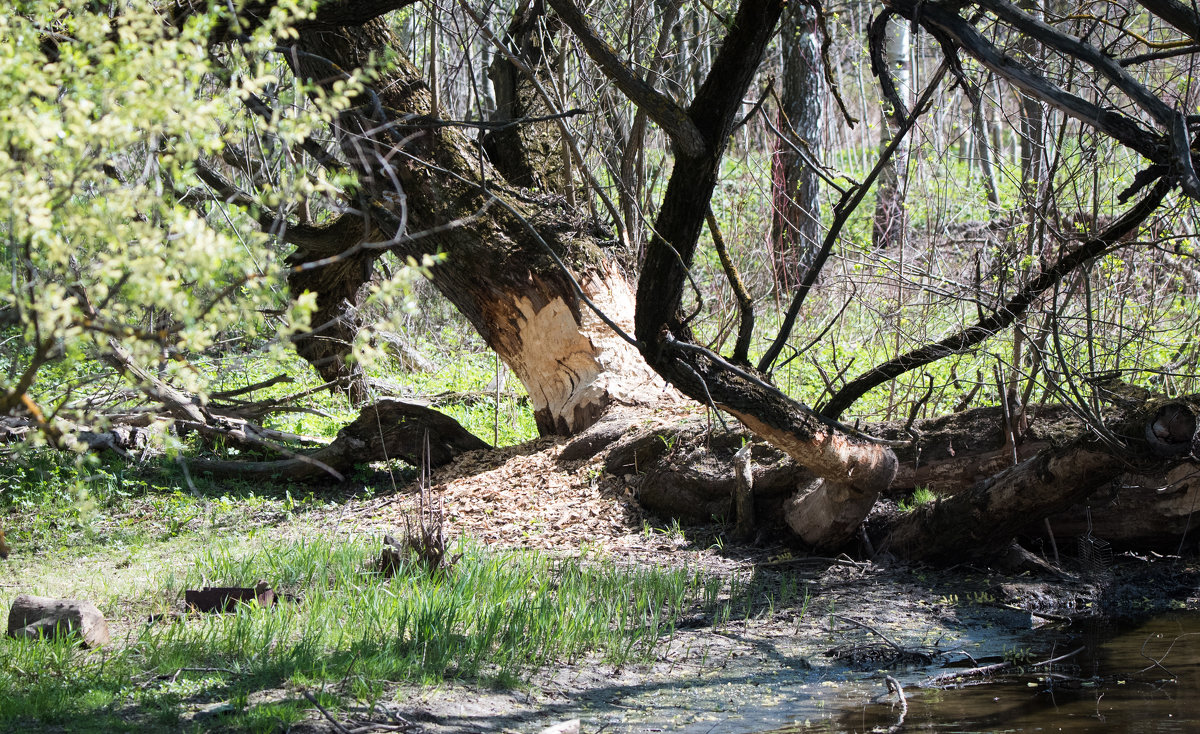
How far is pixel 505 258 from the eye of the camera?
7.55 meters

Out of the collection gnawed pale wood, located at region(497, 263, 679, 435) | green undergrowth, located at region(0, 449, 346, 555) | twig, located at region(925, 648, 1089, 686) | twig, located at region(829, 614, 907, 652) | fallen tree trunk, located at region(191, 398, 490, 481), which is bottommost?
twig, located at region(925, 648, 1089, 686)

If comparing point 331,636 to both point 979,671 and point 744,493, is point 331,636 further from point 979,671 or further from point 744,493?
point 744,493

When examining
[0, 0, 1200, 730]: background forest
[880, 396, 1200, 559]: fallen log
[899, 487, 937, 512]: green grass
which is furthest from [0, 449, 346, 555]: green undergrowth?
[880, 396, 1200, 559]: fallen log

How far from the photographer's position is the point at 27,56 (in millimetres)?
2732

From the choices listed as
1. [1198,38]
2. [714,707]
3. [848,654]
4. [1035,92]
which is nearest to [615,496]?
[848,654]

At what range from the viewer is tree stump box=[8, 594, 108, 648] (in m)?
4.23

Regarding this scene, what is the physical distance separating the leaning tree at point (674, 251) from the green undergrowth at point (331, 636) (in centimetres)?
100

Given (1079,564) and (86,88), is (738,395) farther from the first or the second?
(86,88)

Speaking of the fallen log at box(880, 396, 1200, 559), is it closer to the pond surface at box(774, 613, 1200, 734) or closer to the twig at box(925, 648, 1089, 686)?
the pond surface at box(774, 613, 1200, 734)

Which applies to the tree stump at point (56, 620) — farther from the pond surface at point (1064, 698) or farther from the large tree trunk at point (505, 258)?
the large tree trunk at point (505, 258)

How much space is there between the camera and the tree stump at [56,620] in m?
4.23

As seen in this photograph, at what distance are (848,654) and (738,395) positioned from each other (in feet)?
4.72

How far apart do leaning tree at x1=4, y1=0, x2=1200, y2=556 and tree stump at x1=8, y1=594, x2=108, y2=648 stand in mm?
1126

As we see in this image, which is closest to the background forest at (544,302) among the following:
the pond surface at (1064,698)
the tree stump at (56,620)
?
the tree stump at (56,620)
